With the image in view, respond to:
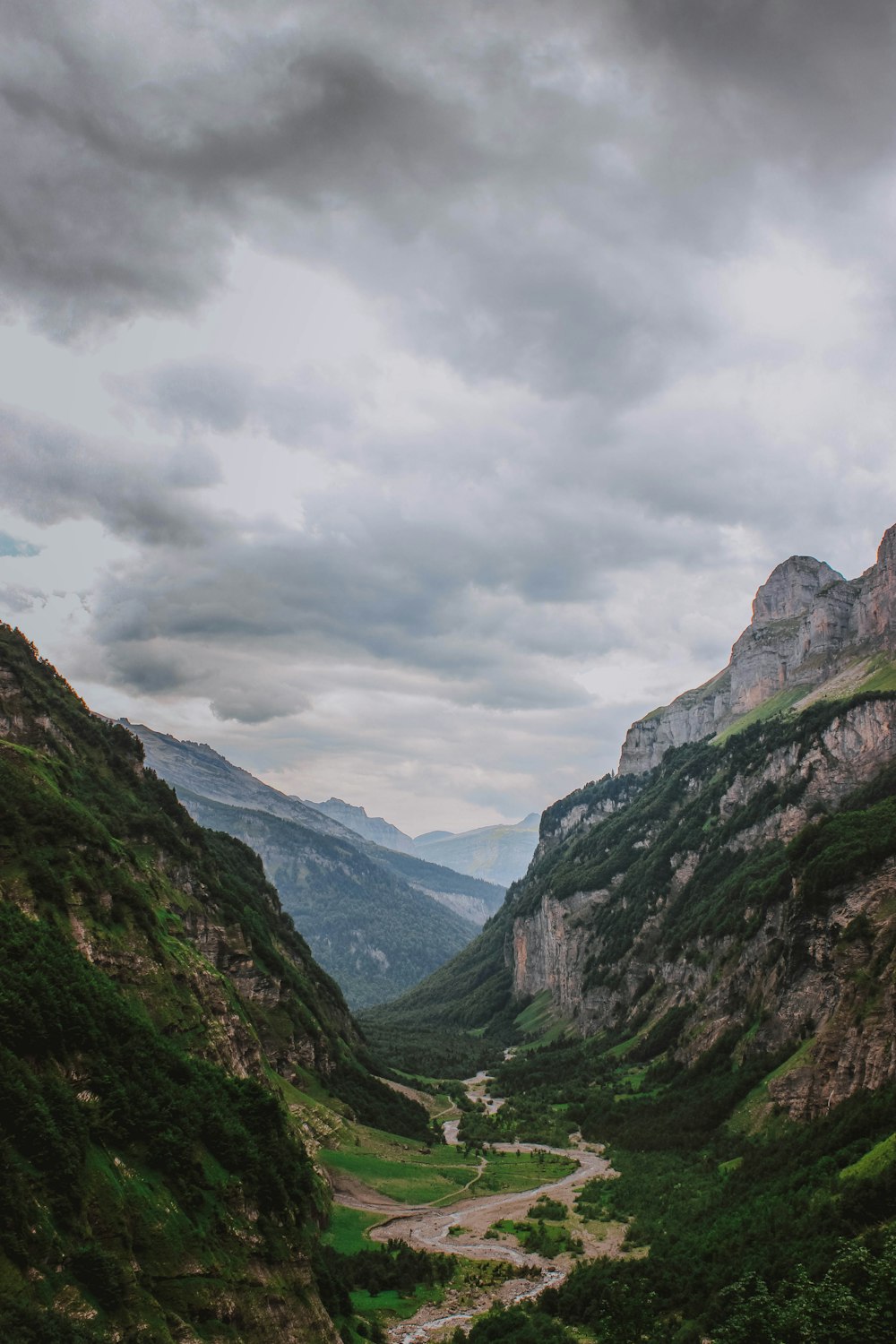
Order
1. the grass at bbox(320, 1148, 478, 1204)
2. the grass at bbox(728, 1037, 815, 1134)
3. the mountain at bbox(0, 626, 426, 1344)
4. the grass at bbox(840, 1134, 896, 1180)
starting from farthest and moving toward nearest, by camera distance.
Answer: the grass at bbox(728, 1037, 815, 1134)
the grass at bbox(320, 1148, 478, 1204)
the grass at bbox(840, 1134, 896, 1180)
the mountain at bbox(0, 626, 426, 1344)

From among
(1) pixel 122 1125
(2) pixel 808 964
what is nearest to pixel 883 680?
(2) pixel 808 964

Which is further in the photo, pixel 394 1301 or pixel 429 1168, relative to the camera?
pixel 429 1168

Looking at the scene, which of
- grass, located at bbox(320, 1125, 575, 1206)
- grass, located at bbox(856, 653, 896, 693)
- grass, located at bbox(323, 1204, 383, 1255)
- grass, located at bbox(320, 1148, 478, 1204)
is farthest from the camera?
grass, located at bbox(856, 653, 896, 693)

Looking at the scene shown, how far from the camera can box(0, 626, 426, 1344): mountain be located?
2781cm

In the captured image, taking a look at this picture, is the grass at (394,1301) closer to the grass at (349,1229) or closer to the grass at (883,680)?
the grass at (349,1229)

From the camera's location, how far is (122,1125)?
35.6 m

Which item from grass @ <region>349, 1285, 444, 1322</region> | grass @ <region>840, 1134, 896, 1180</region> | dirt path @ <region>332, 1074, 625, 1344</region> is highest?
grass @ <region>840, 1134, 896, 1180</region>

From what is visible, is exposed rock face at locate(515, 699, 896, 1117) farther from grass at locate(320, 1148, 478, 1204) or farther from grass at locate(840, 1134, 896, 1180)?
grass at locate(320, 1148, 478, 1204)

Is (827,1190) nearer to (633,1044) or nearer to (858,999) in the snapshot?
(858,999)

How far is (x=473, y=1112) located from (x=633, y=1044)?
1858 inches

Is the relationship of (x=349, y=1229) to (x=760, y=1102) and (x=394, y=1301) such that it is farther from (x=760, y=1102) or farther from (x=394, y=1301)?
(x=760, y=1102)

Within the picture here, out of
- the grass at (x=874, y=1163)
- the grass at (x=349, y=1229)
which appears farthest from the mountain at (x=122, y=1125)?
the grass at (x=874, y=1163)

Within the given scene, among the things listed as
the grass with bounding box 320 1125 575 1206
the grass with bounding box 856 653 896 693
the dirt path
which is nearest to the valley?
the dirt path

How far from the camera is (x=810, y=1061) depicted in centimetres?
7881
